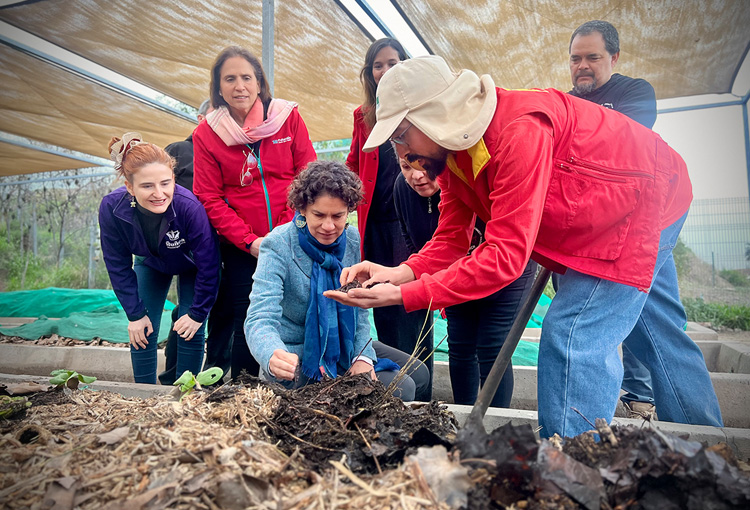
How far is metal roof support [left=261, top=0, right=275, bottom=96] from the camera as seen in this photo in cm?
397

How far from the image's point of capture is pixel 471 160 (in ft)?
5.30

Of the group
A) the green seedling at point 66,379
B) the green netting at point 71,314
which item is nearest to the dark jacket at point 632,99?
the green seedling at point 66,379

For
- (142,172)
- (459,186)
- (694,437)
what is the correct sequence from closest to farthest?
(694,437) < (459,186) < (142,172)

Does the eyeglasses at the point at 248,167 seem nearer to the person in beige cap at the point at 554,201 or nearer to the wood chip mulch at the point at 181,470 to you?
the person in beige cap at the point at 554,201

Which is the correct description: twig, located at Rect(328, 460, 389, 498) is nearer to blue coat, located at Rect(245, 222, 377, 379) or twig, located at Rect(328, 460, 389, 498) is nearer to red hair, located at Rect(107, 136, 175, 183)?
blue coat, located at Rect(245, 222, 377, 379)

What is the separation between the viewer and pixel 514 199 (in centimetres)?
145

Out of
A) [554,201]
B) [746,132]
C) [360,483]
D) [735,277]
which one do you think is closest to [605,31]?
[554,201]

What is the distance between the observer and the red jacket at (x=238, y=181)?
3.00 metres

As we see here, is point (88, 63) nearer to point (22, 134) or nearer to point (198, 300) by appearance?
point (22, 134)

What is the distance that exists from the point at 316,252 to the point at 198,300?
0.92m

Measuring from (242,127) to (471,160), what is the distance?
1868 millimetres

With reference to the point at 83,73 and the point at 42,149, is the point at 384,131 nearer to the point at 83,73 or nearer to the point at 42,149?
the point at 83,73

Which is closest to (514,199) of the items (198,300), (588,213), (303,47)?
(588,213)

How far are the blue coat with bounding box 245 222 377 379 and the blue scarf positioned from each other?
36 millimetres
